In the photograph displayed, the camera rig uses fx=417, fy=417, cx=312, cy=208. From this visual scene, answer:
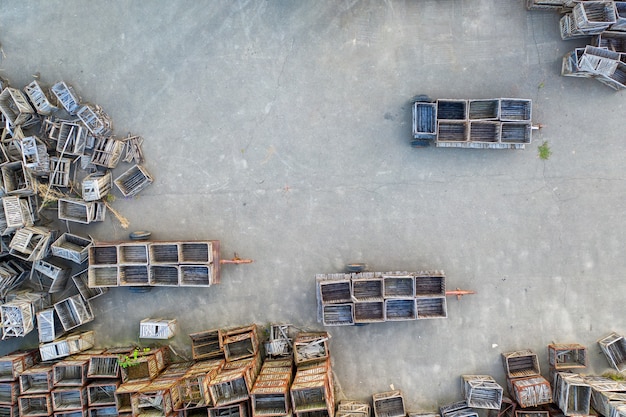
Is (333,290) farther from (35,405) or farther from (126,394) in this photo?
(35,405)

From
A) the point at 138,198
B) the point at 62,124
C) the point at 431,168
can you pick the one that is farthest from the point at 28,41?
the point at 431,168

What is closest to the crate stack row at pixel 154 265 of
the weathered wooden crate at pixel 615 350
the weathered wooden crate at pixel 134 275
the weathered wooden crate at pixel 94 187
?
the weathered wooden crate at pixel 134 275

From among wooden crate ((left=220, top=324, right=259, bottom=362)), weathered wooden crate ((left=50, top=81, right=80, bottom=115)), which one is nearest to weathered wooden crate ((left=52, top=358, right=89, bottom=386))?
wooden crate ((left=220, top=324, right=259, bottom=362))

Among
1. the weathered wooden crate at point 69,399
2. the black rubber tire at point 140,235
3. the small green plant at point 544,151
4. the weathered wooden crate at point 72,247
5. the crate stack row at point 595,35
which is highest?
the crate stack row at point 595,35

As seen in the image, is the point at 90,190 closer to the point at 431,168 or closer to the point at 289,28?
the point at 289,28

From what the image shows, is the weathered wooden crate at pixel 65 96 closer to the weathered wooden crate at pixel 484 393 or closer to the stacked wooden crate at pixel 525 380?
the weathered wooden crate at pixel 484 393

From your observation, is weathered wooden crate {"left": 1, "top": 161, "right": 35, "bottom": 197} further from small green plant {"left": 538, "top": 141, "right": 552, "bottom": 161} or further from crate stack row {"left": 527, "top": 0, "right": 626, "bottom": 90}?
crate stack row {"left": 527, "top": 0, "right": 626, "bottom": 90}

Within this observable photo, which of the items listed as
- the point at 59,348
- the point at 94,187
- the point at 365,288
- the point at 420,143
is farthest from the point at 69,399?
the point at 420,143
